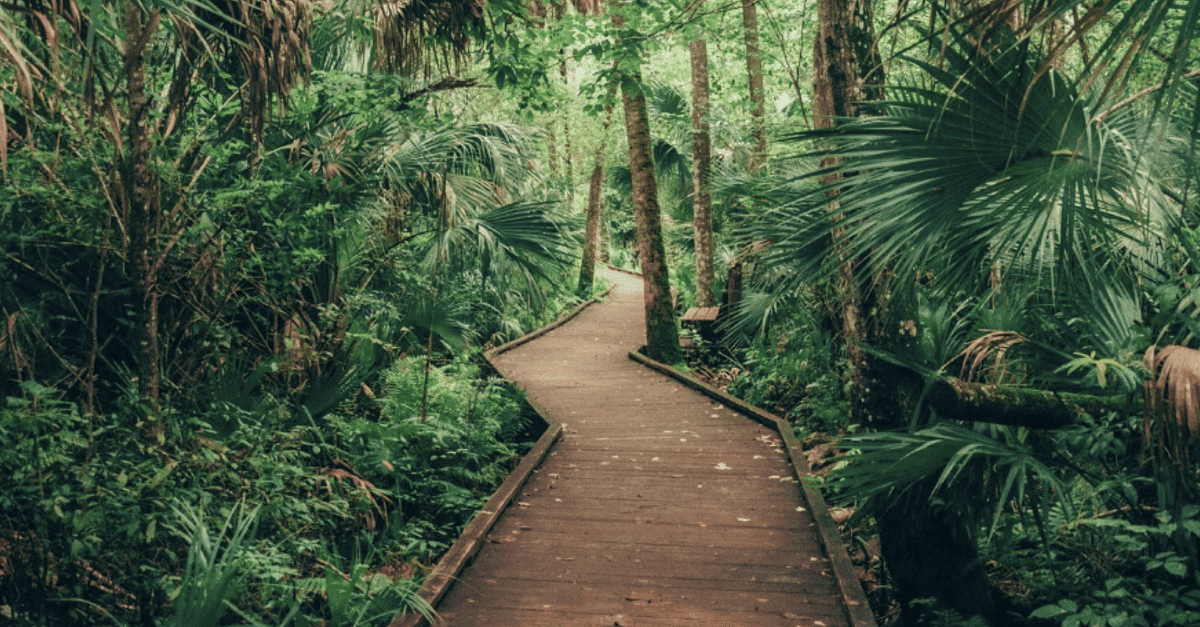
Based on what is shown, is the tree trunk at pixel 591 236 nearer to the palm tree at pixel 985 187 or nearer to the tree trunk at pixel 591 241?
the tree trunk at pixel 591 241

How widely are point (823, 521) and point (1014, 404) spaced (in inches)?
74.6

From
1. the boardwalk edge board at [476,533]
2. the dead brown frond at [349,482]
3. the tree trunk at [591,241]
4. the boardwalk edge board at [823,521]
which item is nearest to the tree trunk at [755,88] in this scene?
the boardwalk edge board at [823,521]

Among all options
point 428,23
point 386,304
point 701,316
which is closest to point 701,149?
point 701,316

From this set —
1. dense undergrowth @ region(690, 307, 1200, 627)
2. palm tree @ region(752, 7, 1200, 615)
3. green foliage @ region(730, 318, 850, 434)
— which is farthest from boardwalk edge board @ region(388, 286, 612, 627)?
green foliage @ region(730, 318, 850, 434)

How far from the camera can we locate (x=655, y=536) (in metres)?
5.66

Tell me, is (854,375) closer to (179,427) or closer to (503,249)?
(179,427)

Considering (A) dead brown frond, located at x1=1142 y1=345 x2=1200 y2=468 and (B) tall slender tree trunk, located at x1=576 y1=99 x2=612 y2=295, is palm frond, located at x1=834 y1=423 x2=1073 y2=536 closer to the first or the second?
(A) dead brown frond, located at x1=1142 y1=345 x2=1200 y2=468

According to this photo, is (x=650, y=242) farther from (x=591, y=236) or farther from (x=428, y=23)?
(x=591, y=236)

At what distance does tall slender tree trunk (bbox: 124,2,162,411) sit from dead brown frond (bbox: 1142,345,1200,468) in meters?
4.88

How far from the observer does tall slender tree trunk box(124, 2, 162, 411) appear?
498cm

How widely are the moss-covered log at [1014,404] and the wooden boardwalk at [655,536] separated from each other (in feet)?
4.05

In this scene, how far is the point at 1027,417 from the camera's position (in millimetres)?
4129

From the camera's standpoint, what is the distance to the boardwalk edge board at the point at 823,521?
4.43 metres

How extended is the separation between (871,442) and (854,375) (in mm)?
743
